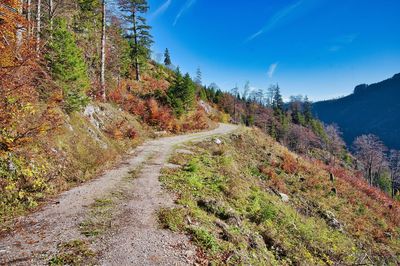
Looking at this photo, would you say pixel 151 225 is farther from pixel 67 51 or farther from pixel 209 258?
pixel 67 51

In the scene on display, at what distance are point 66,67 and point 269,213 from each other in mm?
12665

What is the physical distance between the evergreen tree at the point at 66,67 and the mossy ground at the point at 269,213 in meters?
6.25

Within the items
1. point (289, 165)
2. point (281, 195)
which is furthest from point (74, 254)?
point (289, 165)

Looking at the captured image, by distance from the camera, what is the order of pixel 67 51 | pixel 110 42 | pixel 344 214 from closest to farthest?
1. pixel 67 51
2. pixel 344 214
3. pixel 110 42

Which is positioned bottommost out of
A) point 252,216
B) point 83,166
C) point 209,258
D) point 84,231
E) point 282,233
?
point 282,233

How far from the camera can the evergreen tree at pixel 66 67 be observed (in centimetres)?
1324

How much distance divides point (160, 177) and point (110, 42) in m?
26.0

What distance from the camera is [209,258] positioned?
578 centimetres

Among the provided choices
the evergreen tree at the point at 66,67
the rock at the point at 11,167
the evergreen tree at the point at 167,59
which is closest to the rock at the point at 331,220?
the evergreen tree at the point at 66,67

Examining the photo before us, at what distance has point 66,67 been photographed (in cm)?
1372

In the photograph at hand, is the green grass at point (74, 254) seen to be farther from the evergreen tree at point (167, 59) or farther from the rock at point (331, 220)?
the evergreen tree at point (167, 59)

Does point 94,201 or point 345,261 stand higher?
point 94,201

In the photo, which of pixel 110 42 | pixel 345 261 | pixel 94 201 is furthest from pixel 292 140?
pixel 94 201

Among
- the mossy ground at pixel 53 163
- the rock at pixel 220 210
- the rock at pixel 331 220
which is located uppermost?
the mossy ground at pixel 53 163
